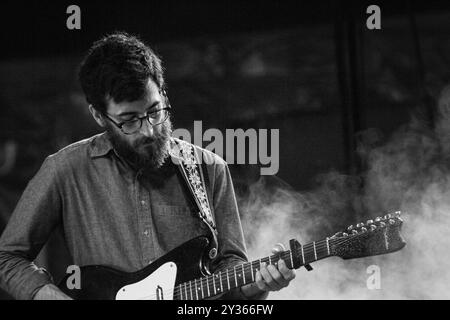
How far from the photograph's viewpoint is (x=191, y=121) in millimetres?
3410

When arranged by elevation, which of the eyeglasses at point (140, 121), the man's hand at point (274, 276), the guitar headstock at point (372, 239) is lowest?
the man's hand at point (274, 276)

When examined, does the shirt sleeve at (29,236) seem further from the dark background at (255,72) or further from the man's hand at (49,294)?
the dark background at (255,72)

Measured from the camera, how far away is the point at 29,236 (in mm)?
2959

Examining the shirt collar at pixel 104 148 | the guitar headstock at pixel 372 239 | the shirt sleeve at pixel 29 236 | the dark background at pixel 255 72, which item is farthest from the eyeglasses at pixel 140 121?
the guitar headstock at pixel 372 239

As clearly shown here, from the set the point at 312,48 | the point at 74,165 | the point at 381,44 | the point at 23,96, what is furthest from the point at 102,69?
the point at 381,44

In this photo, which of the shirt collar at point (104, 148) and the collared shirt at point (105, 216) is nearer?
the collared shirt at point (105, 216)

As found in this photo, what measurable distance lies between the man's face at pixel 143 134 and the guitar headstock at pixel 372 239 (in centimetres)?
80

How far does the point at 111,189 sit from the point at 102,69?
1.63ft

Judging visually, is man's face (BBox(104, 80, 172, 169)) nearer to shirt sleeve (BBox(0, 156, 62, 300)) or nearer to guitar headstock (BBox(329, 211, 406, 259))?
shirt sleeve (BBox(0, 156, 62, 300))

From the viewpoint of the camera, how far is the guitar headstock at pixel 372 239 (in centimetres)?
263

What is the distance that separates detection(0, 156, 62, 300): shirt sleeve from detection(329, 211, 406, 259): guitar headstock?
44.9 inches

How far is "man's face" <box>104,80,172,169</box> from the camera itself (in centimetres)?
292

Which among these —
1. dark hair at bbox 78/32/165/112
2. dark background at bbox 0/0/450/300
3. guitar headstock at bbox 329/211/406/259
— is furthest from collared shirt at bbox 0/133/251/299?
guitar headstock at bbox 329/211/406/259
